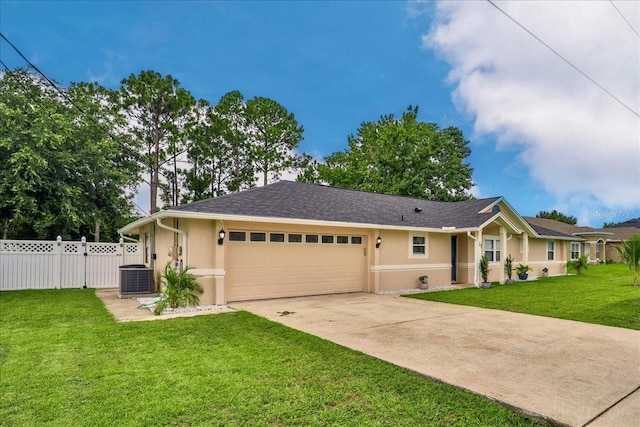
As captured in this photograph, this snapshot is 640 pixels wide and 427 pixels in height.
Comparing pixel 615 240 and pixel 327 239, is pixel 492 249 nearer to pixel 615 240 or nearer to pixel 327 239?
pixel 327 239

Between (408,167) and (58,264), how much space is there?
24.2m

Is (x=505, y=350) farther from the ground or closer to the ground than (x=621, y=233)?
closer to the ground

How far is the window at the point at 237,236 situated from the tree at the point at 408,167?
2047cm

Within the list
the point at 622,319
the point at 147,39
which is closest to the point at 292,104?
the point at 147,39

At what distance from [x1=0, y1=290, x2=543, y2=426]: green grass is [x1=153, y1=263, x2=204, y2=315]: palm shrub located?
6.92 ft

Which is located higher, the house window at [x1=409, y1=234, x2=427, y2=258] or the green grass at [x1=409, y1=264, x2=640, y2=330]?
the house window at [x1=409, y1=234, x2=427, y2=258]

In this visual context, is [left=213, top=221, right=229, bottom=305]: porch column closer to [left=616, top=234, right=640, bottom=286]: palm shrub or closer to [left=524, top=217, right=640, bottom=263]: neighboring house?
[left=616, top=234, right=640, bottom=286]: palm shrub

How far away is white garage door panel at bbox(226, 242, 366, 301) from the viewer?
1010cm

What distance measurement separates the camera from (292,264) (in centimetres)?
1105

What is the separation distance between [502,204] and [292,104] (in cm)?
1817

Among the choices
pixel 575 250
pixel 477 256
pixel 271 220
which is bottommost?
pixel 575 250

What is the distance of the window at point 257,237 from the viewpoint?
34.0 ft

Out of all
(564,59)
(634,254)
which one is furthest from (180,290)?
(634,254)

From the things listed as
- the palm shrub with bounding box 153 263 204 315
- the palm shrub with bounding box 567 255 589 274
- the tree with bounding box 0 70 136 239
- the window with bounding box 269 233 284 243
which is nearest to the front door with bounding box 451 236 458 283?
the window with bounding box 269 233 284 243
